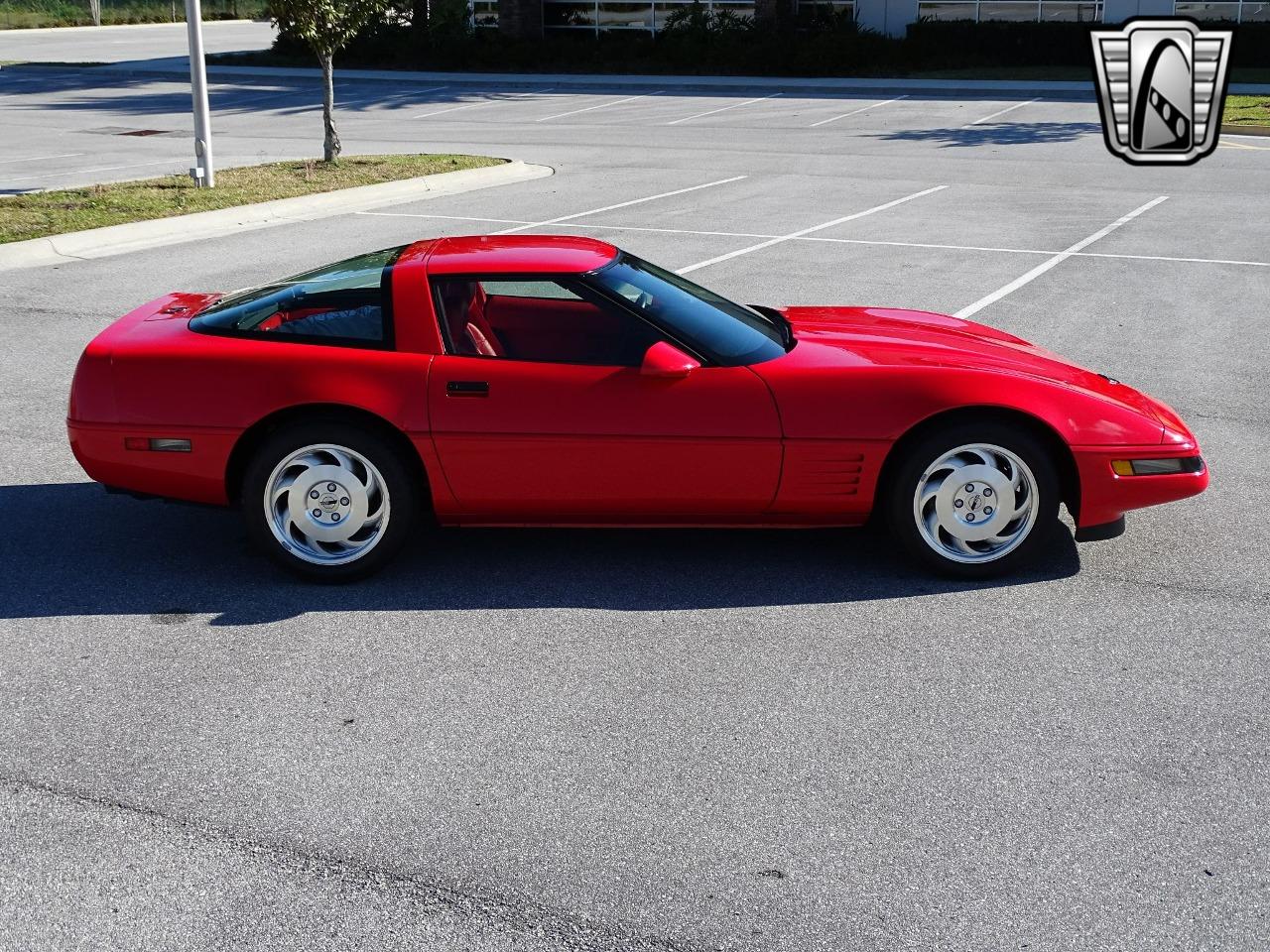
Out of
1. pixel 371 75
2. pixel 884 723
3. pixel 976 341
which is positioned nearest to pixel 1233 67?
pixel 371 75

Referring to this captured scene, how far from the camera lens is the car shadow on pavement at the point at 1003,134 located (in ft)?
79.3

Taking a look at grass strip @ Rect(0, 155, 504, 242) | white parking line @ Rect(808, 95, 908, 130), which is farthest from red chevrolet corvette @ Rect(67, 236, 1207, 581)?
white parking line @ Rect(808, 95, 908, 130)

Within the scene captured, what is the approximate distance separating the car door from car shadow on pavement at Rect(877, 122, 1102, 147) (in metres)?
19.7

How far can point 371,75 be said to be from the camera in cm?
3806

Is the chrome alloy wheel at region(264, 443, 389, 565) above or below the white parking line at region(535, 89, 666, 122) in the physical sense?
below

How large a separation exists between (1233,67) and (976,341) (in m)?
32.6

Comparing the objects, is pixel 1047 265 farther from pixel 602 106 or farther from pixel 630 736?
pixel 602 106

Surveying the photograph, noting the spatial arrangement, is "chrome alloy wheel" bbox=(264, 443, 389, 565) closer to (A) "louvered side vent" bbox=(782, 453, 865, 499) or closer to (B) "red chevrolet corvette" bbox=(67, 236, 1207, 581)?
(B) "red chevrolet corvette" bbox=(67, 236, 1207, 581)

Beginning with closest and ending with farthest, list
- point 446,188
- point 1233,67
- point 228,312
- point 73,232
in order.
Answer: point 228,312 < point 73,232 < point 446,188 < point 1233,67

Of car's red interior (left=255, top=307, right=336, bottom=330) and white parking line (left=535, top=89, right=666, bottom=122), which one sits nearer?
car's red interior (left=255, top=307, right=336, bottom=330)

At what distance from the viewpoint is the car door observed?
5465 mm

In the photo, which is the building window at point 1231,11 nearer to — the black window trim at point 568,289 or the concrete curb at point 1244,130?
the concrete curb at point 1244,130

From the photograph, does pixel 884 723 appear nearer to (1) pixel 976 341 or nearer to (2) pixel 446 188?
(1) pixel 976 341

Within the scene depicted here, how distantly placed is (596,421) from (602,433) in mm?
52
